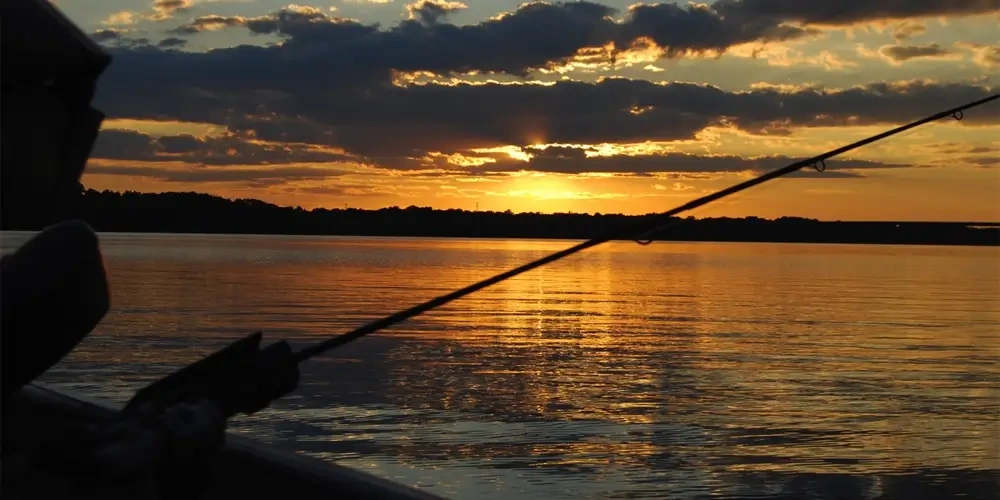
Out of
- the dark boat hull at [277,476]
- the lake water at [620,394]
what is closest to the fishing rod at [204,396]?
the dark boat hull at [277,476]

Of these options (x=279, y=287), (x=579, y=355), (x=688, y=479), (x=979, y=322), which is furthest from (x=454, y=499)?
→ (x=279, y=287)

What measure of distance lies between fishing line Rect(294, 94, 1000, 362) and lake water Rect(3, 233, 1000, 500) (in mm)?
5291

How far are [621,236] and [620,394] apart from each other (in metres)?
10.8

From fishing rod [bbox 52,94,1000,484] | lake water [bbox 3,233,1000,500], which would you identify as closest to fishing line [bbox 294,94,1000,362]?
fishing rod [bbox 52,94,1000,484]

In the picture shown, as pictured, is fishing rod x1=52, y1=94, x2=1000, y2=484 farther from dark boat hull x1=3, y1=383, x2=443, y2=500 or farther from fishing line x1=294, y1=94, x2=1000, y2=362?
dark boat hull x1=3, y1=383, x2=443, y2=500

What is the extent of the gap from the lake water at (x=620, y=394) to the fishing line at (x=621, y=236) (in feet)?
17.4

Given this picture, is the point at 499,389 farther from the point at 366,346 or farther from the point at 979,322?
the point at 979,322

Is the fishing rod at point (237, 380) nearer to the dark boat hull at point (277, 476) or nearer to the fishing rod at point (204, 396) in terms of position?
the fishing rod at point (204, 396)

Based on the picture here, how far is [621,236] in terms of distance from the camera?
3.68 meters

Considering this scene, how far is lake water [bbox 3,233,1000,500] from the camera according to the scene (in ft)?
31.9

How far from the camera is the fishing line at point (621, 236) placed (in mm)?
3006

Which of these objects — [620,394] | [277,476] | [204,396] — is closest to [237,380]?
[204,396]

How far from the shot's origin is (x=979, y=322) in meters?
26.9

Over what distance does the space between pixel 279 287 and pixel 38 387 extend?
107ft
